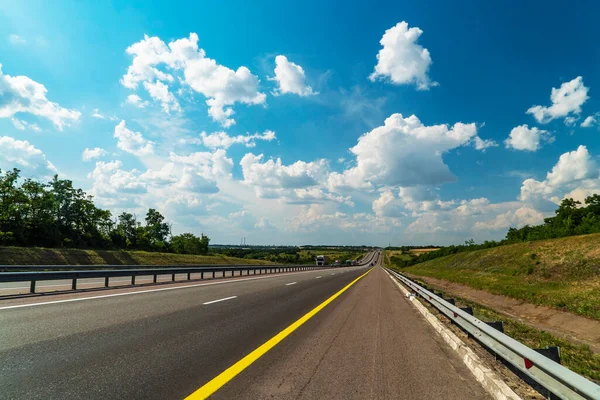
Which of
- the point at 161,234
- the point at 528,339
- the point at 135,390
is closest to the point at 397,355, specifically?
the point at 135,390

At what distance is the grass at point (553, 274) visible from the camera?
56.2 ft

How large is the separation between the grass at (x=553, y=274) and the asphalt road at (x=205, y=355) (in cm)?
1265

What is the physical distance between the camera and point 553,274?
950 inches

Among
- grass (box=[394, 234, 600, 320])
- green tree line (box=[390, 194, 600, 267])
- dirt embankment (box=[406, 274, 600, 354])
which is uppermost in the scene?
green tree line (box=[390, 194, 600, 267])

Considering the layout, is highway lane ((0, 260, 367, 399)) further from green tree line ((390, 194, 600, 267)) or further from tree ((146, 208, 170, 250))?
tree ((146, 208, 170, 250))

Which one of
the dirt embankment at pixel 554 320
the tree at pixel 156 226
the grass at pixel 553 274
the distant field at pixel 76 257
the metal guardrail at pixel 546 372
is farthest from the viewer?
the tree at pixel 156 226

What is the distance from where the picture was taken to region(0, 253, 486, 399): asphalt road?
4.14m

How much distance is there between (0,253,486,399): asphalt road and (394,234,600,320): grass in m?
12.7

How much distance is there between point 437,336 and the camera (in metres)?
7.83

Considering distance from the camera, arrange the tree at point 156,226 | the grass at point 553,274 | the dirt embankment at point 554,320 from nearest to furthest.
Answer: the dirt embankment at point 554,320 → the grass at point 553,274 → the tree at point 156,226

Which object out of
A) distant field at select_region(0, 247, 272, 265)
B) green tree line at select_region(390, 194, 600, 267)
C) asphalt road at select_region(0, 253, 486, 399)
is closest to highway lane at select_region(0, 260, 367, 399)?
asphalt road at select_region(0, 253, 486, 399)

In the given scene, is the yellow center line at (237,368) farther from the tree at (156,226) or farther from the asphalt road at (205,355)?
the tree at (156,226)

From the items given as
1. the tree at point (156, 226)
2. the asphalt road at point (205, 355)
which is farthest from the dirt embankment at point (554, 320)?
the tree at point (156, 226)

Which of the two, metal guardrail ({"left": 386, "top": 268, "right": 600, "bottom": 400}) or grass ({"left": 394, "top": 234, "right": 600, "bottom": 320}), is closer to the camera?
metal guardrail ({"left": 386, "top": 268, "right": 600, "bottom": 400})
